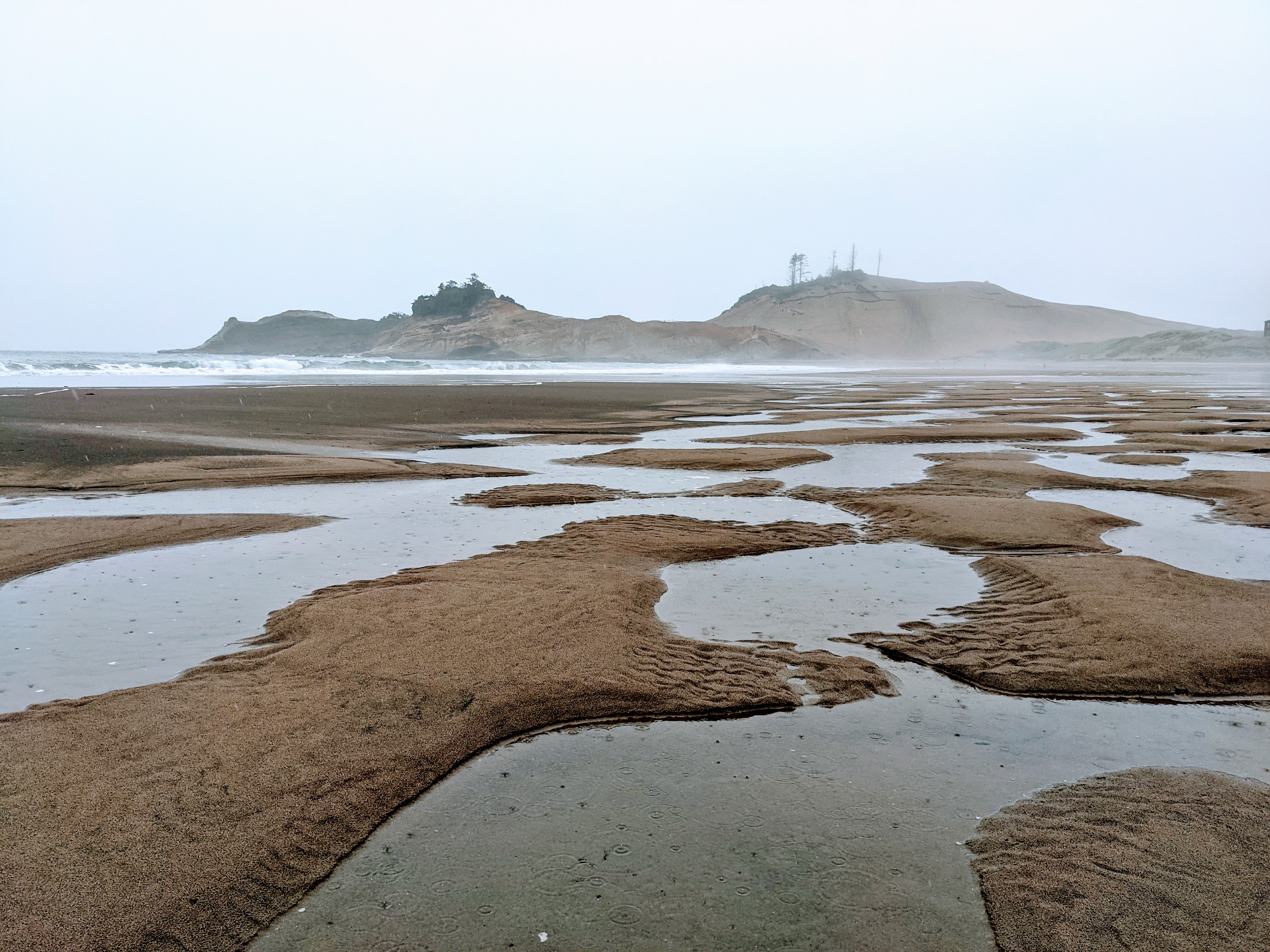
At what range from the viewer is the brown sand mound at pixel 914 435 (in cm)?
2166

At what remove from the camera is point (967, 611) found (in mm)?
7816

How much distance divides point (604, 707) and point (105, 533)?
8213 millimetres

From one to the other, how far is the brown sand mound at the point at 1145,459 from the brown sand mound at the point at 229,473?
41.2 ft

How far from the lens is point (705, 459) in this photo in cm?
1791

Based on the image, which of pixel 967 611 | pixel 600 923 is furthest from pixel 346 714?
pixel 967 611

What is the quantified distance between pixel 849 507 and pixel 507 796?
9.25 m

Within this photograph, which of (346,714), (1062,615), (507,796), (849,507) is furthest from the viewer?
(849,507)

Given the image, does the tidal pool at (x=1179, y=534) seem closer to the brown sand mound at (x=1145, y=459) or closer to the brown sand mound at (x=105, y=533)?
the brown sand mound at (x=1145, y=459)

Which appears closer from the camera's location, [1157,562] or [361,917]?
[361,917]

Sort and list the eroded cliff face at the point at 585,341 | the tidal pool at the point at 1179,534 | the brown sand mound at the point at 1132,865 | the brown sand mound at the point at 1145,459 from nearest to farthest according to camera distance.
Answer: the brown sand mound at the point at 1132,865 → the tidal pool at the point at 1179,534 → the brown sand mound at the point at 1145,459 → the eroded cliff face at the point at 585,341

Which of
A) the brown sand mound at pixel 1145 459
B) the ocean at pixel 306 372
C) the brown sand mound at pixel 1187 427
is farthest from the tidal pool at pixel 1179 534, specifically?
the ocean at pixel 306 372

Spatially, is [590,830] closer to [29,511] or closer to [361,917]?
[361,917]

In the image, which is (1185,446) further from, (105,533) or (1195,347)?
(1195,347)

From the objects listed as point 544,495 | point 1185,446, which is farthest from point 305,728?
point 1185,446
